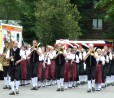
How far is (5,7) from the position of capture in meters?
54.0

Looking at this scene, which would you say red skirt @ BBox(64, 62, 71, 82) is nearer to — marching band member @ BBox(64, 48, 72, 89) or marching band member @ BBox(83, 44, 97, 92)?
marching band member @ BBox(64, 48, 72, 89)

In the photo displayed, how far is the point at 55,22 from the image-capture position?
43.3 m

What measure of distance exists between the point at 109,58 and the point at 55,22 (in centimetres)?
2084

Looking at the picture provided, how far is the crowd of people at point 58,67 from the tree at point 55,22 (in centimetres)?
1928

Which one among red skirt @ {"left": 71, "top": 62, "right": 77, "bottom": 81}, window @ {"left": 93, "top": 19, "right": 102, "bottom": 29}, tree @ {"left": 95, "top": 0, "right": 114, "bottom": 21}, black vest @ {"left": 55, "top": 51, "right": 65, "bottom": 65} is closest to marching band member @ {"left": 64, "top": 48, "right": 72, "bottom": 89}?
red skirt @ {"left": 71, "top": 62, "right": 77, "bottom": 81}

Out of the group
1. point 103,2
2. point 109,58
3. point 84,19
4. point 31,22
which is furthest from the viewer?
point 84,19

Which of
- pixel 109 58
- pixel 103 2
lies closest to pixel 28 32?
pixel 103 2

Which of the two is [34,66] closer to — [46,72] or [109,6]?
[46,72]

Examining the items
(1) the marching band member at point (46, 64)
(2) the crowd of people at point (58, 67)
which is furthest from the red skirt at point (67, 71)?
(1) the marching band member at point (46, 64)

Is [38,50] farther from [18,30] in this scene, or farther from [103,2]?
[103,2]

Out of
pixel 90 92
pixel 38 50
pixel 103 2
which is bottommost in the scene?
pixel 90 92

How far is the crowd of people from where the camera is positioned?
17.4m

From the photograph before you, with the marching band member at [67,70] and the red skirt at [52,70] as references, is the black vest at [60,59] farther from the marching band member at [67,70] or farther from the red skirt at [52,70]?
the red skirt at [52,70]

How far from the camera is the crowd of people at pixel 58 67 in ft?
57.0
